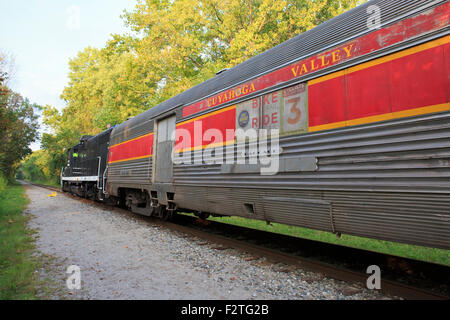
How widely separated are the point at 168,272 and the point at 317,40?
3.75 m

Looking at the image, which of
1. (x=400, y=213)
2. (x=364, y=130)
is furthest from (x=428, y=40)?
(x=400, y=213)

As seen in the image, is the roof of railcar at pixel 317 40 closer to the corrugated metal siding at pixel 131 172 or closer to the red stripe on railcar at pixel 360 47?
the red stripe on railcar at pixel 360 47

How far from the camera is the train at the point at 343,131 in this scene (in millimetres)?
2543

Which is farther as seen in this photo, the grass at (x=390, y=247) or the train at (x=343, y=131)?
the grass at (x=390, y=247)

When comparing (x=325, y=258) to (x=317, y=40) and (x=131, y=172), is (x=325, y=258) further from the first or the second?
(x=131, y=172)

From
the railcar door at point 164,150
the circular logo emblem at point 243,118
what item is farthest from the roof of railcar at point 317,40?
the railcar door at point 164,150

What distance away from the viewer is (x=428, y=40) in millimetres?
2594

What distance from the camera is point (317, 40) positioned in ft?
12.1

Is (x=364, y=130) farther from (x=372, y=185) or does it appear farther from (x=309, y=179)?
(x=309, y=179)

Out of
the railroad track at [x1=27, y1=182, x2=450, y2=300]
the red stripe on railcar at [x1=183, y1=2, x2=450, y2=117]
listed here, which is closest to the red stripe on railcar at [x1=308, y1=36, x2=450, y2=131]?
the red stripe on railcar at [x1=183, y1=2, x2=450, y2=117]

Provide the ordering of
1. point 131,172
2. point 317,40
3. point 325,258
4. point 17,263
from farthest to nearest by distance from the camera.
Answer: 1. point 131,172
2. point 325,258
3. point 17,263
4. point 317,40

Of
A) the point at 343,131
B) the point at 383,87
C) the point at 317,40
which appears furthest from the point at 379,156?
the point at 317,40

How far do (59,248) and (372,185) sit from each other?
5.19 metres

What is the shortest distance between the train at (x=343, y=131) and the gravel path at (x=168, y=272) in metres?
0.73
